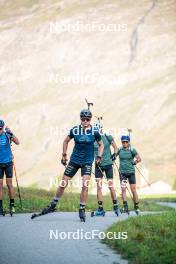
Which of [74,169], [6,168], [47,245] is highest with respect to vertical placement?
[6,168]

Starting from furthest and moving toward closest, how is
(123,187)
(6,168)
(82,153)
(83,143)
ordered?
(123,187) < (6,168) < (82,153) < (83,143)

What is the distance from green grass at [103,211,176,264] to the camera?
10.3 metres

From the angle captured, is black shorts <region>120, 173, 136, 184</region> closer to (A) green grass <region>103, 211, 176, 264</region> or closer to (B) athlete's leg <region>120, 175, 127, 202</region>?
(B) athlete's leg <region>120, 175, 127, 202</region>

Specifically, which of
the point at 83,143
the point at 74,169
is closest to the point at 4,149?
the point at 74,169

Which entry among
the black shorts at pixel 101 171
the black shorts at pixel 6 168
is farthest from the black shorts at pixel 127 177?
the black shorts at pixel 6 168

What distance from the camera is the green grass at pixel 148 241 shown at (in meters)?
10.3

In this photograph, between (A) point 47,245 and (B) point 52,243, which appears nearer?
(A) point 47,245

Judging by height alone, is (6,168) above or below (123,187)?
above

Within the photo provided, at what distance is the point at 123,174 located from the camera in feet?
70.7

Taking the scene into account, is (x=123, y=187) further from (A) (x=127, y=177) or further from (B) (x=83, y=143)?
(B) (x=83, y=143)

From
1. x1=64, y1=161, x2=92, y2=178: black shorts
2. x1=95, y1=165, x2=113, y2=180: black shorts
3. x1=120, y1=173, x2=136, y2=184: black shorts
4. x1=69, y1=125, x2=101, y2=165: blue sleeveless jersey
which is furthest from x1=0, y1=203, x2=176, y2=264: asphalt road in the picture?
x1=120, y1=173, x2=136, y2=184: black shorts

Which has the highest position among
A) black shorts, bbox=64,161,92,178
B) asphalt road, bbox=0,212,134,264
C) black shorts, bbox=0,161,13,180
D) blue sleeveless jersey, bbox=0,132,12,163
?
blue sleeveless jersey, bbox=0,132,12,163

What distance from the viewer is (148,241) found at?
12.1 metres

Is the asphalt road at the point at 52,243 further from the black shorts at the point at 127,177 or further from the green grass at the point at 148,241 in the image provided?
the black shorts at the point at 127,177
